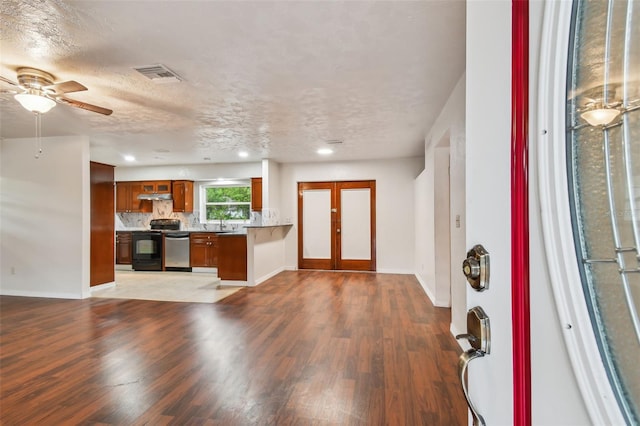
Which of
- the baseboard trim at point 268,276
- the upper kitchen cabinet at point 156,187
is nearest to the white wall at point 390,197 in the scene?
the baseboard trim at point 268,276

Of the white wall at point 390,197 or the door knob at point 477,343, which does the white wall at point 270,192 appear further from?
the door knob at point 477,343

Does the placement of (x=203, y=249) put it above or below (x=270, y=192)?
below

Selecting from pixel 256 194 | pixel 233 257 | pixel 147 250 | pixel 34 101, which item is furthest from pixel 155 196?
pixel 34 101

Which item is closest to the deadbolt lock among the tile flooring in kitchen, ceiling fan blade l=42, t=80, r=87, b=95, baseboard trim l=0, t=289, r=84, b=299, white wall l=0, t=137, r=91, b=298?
ceiling fan blade l=42, t=80, r=87, b=95

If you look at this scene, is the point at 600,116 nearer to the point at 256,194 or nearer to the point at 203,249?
the point at 256,194

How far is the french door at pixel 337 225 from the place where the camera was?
6.56 meters

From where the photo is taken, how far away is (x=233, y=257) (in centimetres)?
538

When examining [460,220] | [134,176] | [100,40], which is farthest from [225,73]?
[134,176]

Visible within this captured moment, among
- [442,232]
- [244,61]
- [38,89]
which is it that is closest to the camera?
[244,61]

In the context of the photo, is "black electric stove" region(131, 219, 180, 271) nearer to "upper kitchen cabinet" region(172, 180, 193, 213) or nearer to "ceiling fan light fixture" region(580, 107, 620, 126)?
"upper kitchen cabinet" region(172, 180, 193, 213)

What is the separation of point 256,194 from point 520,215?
21.8ft

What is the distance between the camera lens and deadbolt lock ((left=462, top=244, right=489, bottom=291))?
0.61 meters

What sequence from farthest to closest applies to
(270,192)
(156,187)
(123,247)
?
(156,187), (123,247), (270,192)

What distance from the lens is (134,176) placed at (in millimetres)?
7449
